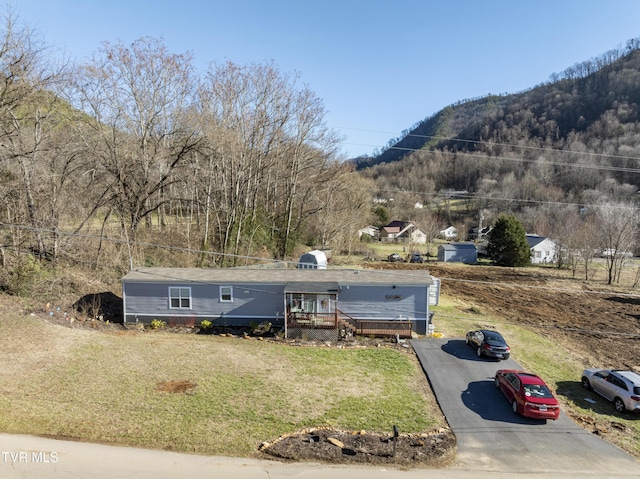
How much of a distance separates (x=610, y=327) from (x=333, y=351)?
2072 cm

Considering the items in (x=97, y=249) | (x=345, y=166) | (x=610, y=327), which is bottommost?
(x=610, y=327)

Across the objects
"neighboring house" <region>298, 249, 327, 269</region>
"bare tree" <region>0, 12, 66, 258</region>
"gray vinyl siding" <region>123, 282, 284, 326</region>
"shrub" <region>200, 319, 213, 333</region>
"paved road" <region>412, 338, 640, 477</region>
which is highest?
"bare tree" <region>0, 12, 66, 258</region>

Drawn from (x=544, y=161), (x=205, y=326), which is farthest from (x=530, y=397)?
(x=544, y=161)

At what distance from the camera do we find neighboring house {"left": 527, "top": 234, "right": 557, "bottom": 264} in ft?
206

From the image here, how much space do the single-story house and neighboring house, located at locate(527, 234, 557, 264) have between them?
158ft

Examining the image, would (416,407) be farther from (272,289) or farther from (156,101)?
(156,101)

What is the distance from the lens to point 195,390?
49.4ft

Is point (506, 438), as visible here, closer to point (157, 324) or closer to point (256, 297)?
point (256, 297)

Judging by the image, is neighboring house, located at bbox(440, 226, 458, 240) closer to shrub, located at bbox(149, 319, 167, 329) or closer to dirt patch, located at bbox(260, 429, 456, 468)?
shrub, located at bbox(149, 319, 167, 329)

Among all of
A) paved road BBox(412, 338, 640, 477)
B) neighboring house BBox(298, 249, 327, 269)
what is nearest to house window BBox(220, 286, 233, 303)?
neighboring house BBox(298, 249, 327, 269)

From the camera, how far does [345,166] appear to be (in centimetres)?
6028

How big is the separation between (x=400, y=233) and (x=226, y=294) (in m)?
75.2

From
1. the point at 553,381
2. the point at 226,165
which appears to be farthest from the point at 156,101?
the point at 553,381

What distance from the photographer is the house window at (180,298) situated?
23.3 meters
